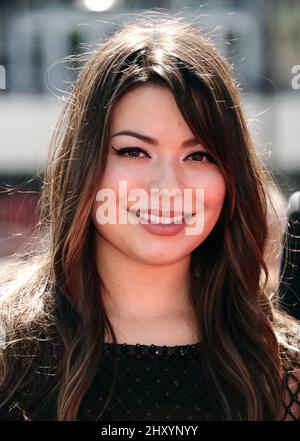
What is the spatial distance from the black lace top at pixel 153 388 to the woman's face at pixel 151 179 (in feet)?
0.66

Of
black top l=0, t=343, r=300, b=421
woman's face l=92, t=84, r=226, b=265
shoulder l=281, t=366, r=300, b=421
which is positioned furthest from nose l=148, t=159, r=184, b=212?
shoulder l=281, t=366, r=300, b=421

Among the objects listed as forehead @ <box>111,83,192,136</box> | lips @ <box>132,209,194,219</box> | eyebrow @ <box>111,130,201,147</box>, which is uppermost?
forehead @ <box>111,83,192,136</box>

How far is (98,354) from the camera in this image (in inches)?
61.0

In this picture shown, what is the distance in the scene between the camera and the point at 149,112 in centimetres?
153

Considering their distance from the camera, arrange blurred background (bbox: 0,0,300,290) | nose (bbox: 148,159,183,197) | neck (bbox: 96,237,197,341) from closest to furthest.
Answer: nose (bbox: 148,159,183,197)
neck (bbox: 96,237,197,341)
blurred background (bbox: 0,0,300,290)

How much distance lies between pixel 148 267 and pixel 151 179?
0.21 metres

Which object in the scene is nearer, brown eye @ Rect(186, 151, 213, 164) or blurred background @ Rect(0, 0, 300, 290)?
brown eye @ Rect(186, 151, 213, 164)

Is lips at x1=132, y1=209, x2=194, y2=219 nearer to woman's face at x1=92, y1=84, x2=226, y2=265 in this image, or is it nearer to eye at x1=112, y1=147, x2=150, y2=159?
woman's face at x1=92, y1=84, x2=226, y2=265

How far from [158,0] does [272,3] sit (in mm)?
1203

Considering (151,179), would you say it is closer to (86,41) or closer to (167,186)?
(167,186)

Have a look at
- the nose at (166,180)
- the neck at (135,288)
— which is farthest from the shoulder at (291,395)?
the nose at (166,180)

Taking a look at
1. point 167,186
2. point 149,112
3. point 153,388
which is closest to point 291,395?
point 153,388

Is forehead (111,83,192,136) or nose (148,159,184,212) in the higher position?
forehead (111,83,192,136)

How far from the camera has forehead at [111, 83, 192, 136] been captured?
153 cm
